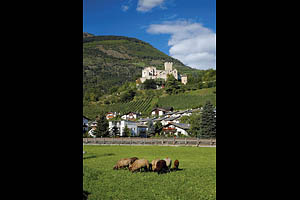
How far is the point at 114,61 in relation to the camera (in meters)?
130

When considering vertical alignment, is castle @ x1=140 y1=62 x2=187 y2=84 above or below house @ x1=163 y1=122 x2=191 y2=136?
above

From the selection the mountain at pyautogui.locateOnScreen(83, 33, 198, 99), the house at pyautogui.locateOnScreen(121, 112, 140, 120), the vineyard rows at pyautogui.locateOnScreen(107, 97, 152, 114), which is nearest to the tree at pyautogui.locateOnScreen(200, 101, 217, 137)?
the house at pyautogui.locateOnScreen(121, 112, 140, 120)

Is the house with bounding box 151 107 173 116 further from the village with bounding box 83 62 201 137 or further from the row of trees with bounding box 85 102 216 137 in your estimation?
the row of trees with bounding box 85 102 216 137

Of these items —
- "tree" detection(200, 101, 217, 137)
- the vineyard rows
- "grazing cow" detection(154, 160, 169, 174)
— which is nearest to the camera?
"grazing cow" detection(154, 160, 169, 174)

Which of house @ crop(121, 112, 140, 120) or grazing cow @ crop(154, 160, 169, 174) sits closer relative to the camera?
grazing cow @ crop(154, 160, 169, 174)

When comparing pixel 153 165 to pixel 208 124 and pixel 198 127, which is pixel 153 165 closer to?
pixel 208 124

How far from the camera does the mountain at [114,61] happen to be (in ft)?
328

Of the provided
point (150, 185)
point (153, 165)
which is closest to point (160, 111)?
point (153, 165)

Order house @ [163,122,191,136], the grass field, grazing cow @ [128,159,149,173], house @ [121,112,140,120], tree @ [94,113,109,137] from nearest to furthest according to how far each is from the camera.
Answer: the grass field → grazing cow @ [128,159,149,173] → tree @ [94,113,109,137] → house @ [163,122,191,136] → house @ [121,112,140,120]

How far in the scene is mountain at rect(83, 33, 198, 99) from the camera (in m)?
99.9

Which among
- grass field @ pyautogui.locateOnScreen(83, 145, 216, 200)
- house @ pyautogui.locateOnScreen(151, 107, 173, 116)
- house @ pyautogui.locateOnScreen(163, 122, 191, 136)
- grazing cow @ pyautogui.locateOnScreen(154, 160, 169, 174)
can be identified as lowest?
grass field @ pyautogui.locateOnScreen(83, 145, 216, 200)
